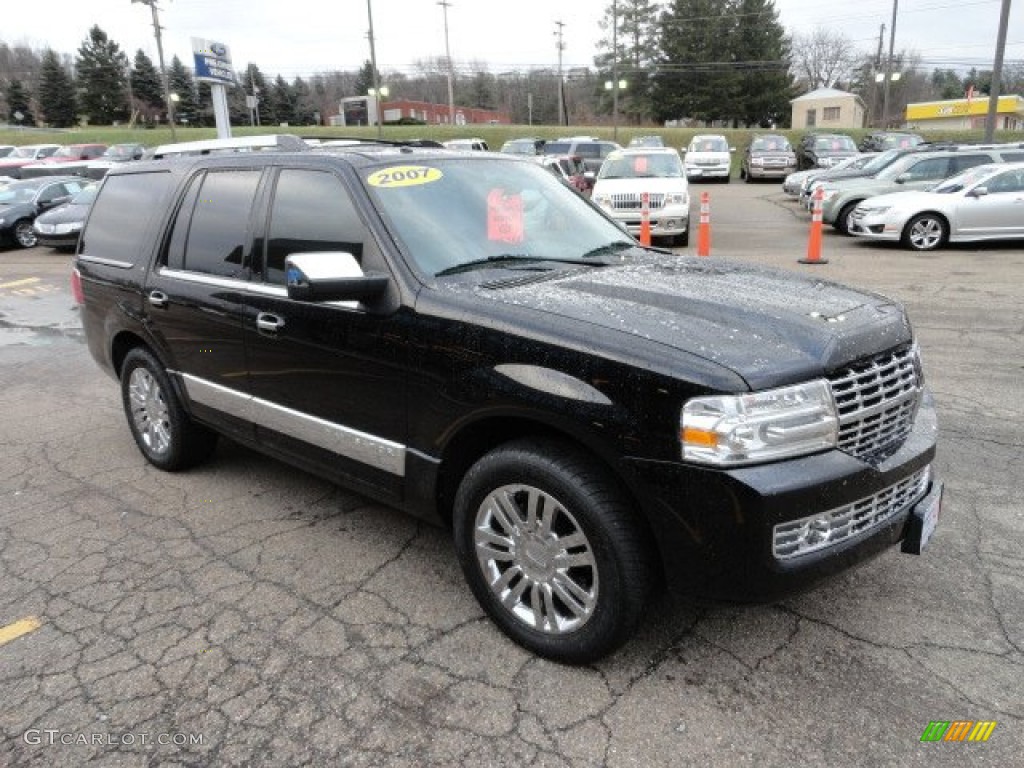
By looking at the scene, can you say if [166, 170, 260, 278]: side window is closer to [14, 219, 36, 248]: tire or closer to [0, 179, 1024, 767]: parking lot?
[0, 179, 1024, 767]: parking lot

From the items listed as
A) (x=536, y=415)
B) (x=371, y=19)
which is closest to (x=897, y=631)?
(x=536, y=415)

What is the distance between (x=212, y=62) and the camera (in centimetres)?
1770

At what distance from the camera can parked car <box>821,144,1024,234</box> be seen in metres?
15.1

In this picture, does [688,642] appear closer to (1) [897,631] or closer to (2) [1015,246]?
(1) [897,631]

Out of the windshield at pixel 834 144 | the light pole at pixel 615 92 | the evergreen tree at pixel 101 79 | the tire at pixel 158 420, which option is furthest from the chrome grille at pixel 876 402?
the evergreen tree at pixel 101 79

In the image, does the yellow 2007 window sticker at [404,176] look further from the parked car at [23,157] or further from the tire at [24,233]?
the parked car at [23,157]

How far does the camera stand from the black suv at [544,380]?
7.82 ft

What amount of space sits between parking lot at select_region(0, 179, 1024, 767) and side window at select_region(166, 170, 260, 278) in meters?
1.32

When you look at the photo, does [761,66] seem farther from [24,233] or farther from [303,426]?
[303,426]

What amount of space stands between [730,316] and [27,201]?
2061 centimetres

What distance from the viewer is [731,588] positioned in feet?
7.93

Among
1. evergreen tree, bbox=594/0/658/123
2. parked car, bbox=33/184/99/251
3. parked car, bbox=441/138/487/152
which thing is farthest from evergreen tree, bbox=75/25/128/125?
parked car, bbox=441/138/487/152

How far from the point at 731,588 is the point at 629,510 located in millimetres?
395

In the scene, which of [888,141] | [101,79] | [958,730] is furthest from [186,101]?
[958,730]
